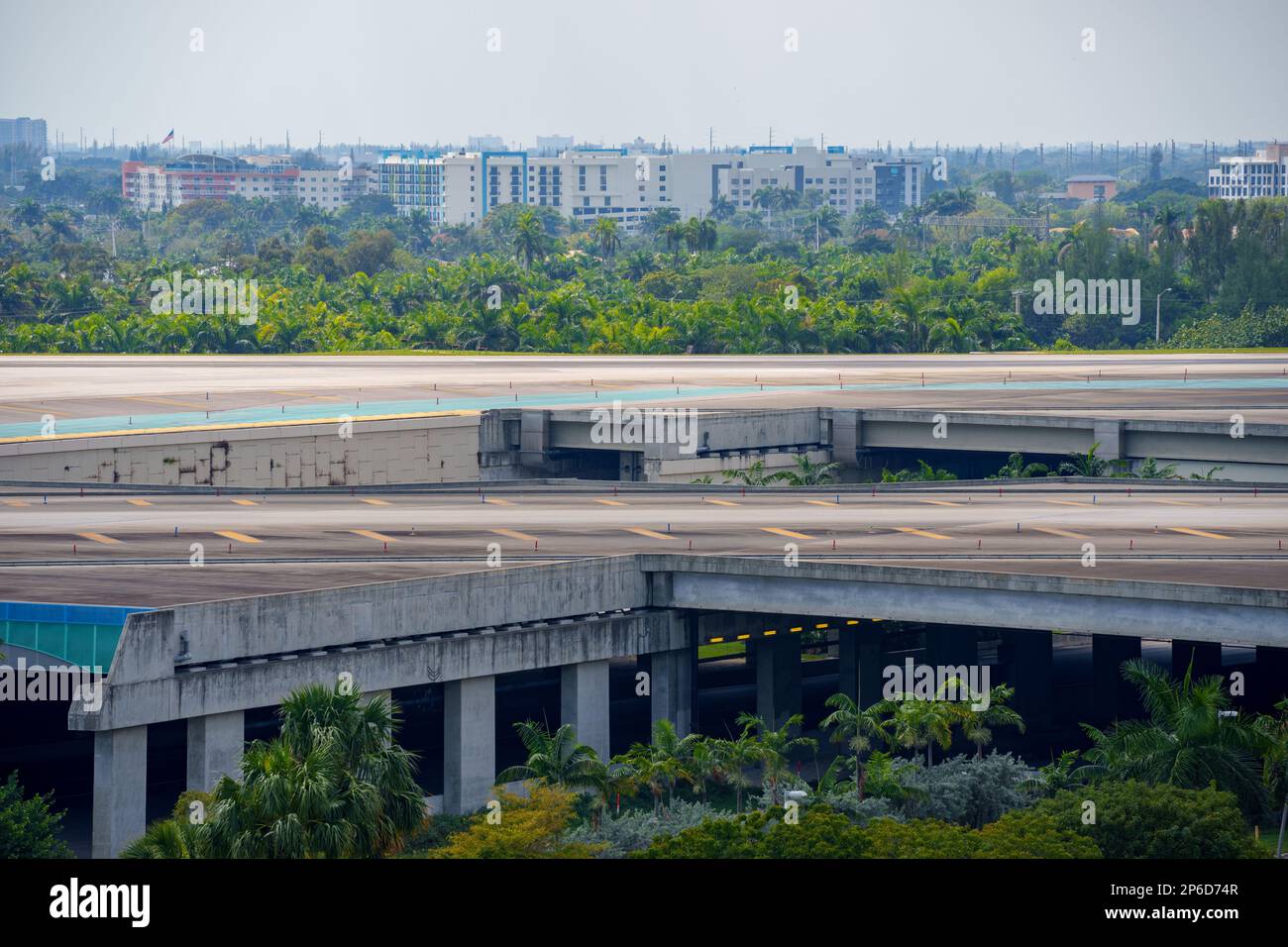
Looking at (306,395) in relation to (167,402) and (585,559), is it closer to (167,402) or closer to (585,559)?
(167,402)

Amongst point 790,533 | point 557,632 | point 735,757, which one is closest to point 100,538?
point 557,632

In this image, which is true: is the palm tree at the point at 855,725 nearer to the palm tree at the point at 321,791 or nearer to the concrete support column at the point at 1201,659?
the concrete support column at the point at 1201,659

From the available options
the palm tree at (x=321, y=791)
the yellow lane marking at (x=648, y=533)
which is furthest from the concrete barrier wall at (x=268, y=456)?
the palm tree at (x=321, y=791)

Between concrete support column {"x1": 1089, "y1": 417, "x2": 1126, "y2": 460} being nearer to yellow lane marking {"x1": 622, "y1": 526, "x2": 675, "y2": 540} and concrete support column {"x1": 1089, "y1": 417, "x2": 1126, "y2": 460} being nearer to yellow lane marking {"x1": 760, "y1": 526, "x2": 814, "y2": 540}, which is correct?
yellow lane marking {"x1": 760, "y1": 526, "x2": 814, "y2": 540}

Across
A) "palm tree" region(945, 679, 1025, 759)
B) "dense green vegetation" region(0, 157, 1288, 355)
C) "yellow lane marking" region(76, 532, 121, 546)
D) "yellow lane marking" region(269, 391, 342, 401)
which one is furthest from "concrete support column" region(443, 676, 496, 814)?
"dense green vegetation" region(0, 157, 1288, 355)

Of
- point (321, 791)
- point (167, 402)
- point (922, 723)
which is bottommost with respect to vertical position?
point (922, 723)
